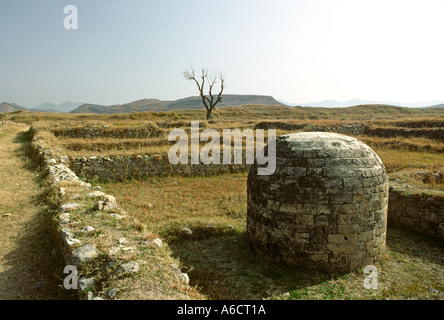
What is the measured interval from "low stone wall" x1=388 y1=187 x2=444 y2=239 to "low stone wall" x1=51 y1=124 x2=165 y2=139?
50.3 ft

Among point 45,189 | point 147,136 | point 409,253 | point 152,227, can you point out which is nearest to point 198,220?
point 152,227

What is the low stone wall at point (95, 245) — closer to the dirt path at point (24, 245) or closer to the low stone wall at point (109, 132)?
the dirt path at point (24, 245)

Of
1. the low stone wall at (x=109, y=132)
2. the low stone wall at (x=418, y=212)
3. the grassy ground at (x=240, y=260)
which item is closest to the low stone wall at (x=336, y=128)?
the low stone wall at (x=109, y=132)

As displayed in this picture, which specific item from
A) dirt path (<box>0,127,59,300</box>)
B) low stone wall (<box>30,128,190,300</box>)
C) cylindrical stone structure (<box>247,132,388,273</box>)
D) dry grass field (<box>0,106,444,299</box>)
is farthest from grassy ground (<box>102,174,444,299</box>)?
dirt path (<box>0,127,59,300</box>)

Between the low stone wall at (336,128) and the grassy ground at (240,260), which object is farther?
the low stone wall at (336,128)

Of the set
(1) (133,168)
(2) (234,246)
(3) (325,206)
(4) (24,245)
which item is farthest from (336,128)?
(4) (24,245)

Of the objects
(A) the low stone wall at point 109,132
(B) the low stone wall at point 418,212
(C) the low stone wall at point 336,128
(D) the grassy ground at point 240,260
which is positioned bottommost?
(D) the grassy ground at point 240,260

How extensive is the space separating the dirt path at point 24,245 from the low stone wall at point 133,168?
3.36 metres

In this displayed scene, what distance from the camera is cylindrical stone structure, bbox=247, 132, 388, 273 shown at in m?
5.20

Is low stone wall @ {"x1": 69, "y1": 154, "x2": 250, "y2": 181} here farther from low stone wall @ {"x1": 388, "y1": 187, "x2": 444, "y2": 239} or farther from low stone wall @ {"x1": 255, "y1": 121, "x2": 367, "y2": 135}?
low stone wall @ {"x1": 255, "y1": 121, "x2": 367, "y2": 135}

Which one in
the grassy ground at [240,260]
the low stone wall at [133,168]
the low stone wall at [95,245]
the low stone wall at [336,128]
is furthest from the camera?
the low stone wall at [336,128]

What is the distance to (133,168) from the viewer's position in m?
13.0

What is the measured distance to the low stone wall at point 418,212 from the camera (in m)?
7.11
